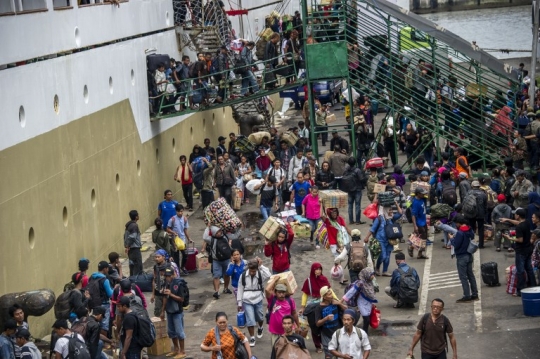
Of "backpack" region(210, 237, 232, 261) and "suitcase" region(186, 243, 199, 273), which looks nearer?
"backpack" region(210, 237, 232, 261)

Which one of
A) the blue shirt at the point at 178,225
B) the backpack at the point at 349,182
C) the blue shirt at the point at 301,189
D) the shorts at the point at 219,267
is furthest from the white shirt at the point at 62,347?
the backpack at the point at 349,182

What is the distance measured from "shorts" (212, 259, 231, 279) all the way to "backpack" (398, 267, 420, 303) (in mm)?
3092

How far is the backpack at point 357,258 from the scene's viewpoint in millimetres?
19047

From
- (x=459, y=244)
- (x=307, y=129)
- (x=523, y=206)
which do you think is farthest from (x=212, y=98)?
(x=459, y=244)

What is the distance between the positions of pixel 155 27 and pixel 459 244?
42.3 ft

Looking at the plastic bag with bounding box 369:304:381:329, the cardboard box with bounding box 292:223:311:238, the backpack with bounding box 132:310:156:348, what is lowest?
the cardboard box with bounding box 292:223:311:238

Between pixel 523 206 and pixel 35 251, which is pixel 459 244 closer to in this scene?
pixel 523 206

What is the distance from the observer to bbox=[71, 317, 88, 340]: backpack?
15.8 m

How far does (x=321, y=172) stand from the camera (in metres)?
26.7

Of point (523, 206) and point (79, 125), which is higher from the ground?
point (79, 125)

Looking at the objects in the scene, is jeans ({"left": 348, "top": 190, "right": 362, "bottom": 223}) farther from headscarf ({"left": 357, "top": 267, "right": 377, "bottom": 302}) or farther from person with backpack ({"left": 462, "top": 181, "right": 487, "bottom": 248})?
headscarf ({"left": 357, "top": 267, "right": 377, "bottom": 302})

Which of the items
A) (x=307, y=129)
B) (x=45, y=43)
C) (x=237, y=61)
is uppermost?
(x=45, y=43)

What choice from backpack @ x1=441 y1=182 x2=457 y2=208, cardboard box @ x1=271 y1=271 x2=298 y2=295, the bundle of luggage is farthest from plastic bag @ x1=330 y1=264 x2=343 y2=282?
backpack @ x1=441 y1=182 x2=457 y2=208

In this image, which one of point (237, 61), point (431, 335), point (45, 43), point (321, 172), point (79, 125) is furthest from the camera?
point (237, 61)
